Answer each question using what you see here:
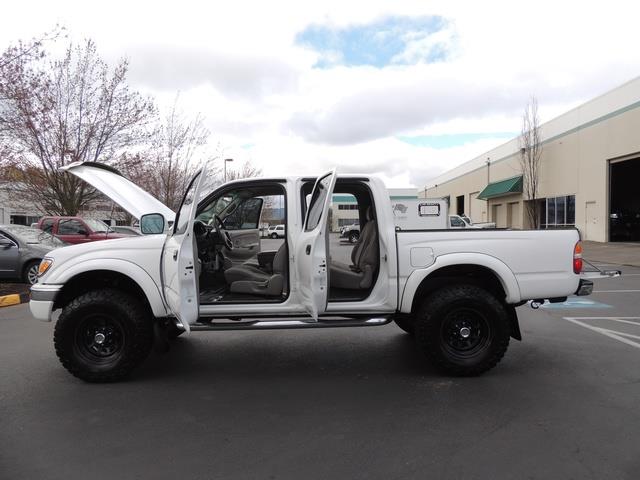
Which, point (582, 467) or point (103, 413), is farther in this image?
point (103, 413)

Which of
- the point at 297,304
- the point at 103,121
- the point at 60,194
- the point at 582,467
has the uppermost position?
the point at 103,121

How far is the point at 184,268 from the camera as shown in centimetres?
417

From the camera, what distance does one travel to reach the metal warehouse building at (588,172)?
23.3m

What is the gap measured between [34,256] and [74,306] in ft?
25.1

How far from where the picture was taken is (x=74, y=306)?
4.55 meters

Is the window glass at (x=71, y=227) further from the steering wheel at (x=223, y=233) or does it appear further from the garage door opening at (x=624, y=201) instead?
the garage door opening at (x=624, y=201)

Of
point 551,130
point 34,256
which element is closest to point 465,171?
point 551,130

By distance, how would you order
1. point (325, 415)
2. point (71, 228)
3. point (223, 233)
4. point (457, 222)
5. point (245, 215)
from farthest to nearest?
point (457, 222), point (71, 228), point (245, 215), point (223, 233), point (325, 415)

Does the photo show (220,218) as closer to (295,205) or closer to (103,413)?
(295,205)

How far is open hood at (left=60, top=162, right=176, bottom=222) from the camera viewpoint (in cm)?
486

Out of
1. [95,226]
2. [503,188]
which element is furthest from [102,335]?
[503,188]

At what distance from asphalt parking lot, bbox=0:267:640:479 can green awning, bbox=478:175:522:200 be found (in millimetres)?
29982

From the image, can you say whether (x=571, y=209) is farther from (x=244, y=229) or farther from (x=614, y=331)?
(x=244, y=229)

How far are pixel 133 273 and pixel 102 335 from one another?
72cm
